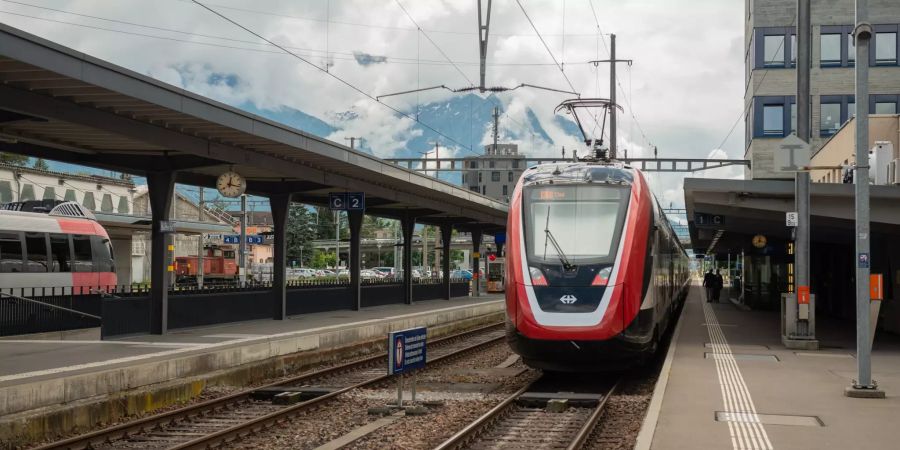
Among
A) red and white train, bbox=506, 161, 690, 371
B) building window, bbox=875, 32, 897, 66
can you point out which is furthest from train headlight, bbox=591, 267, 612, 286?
building window, bbox=875, 32, 897, 66

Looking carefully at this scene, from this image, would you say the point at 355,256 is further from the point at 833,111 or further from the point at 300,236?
the point at 300,236

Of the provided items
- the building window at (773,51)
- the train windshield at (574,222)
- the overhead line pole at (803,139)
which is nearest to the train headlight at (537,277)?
the train windshield at (574,222)

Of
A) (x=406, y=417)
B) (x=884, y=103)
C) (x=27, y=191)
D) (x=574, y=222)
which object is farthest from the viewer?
(x=27, y=191)

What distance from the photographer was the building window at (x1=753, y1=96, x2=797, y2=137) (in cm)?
4259

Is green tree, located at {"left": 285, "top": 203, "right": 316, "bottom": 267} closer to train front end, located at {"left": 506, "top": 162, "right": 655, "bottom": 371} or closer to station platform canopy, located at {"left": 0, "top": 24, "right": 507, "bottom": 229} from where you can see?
station platform canopy, located at {"left": 0, "top": 24, "right": 507, "bottom": 229}

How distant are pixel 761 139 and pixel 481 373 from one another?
30.8 m

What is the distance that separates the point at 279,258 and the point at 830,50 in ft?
97.2

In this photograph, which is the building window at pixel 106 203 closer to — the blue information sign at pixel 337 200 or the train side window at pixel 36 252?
the blue information sign at pixel 337 200

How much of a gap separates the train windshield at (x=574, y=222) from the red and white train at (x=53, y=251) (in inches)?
473

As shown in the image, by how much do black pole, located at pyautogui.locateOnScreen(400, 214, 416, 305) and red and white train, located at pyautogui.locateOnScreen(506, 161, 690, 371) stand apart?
20588 millimetres

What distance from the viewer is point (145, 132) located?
52.6 feet

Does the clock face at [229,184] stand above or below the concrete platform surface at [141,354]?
above

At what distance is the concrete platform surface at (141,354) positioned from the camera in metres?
11.2

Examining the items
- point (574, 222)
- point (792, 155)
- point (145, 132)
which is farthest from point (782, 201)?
point (145, 132)
